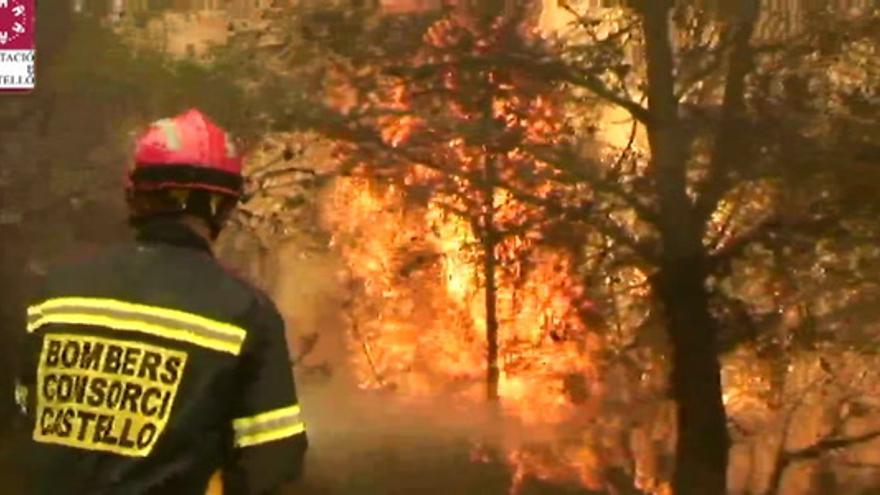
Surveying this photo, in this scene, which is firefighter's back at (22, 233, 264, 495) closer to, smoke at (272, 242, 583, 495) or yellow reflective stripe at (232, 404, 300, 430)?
yellow reflective stripe at (232, 404, 300, 430)

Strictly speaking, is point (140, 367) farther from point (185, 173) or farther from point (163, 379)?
point (185, 173)

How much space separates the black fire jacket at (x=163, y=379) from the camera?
61.5 inches

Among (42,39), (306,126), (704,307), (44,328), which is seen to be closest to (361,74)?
(306,126)

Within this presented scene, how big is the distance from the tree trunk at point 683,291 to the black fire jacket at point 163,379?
222 cm

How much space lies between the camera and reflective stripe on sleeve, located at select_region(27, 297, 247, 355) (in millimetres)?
1556

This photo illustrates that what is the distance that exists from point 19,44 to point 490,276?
62.0 inches

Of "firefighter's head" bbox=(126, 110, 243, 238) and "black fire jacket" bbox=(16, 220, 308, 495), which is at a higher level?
"firefighter's head" bbox=(126, 110, 243, 238)

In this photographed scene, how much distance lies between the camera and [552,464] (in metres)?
3.70

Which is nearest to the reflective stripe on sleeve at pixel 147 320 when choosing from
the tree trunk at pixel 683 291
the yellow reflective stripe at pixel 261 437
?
the yellow reflective stripe at pixel 261 437

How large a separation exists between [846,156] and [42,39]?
2383 millimetres

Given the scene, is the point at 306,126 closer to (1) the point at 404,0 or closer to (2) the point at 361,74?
(2) the point at 361,74

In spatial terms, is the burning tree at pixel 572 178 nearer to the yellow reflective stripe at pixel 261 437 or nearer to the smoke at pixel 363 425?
the smoke at pixel 363 425

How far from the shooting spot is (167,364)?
5.14 ft

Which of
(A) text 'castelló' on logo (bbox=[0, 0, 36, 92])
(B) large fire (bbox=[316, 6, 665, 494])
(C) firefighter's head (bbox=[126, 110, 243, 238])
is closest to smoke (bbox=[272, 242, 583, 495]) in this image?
(B) large fire (bbox=[316, 6, 665, 494])
